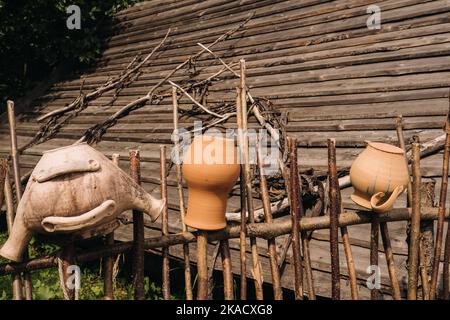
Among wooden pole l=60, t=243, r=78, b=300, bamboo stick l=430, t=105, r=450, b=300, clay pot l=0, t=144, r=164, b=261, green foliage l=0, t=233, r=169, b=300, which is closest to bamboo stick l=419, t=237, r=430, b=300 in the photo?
bamboo stick l=430, t=105, r=450, b=300

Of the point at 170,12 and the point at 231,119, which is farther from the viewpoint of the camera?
the point at 170,12

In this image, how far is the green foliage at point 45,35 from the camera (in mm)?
8156

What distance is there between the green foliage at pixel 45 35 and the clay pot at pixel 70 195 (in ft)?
23.0

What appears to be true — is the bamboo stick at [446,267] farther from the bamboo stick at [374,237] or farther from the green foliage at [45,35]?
the green foliage at [45,35]

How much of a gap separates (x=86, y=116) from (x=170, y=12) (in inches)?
116

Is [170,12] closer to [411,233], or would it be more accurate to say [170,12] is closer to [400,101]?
[400,101]

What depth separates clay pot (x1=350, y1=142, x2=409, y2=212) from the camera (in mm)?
2057

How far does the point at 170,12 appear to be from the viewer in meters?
8.01

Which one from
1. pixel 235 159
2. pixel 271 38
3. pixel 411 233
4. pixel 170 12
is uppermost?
pixel 170 12

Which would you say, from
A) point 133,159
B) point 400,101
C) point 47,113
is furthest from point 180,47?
point 133,159

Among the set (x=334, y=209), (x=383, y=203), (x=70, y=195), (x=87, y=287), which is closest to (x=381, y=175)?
(x=383, y=203)

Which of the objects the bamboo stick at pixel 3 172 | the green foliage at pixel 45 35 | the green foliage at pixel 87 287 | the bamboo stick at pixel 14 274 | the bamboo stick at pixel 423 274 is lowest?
the green foliage at pixel 87 287

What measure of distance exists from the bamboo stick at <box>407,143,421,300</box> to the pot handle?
0.14 metres

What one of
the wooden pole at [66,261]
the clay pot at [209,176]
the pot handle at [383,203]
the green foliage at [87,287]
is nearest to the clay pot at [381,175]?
the pot handle at [383,203]
